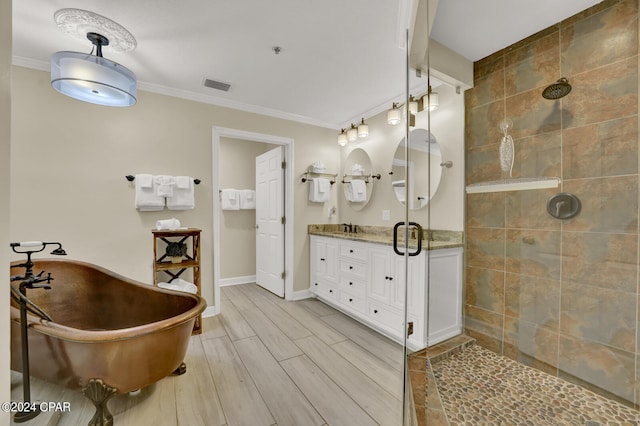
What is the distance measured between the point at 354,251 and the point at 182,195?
1900mm

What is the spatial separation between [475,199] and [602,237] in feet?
2.58

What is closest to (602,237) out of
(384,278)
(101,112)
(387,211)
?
(384,278)

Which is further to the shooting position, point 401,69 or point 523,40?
point 401,69

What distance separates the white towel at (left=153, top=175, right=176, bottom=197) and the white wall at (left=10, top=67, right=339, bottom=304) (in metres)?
0.15

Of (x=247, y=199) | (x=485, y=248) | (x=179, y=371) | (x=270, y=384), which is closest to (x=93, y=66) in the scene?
(x=179, y=371)

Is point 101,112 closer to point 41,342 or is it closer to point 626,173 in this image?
point 41,342

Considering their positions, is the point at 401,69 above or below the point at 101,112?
above

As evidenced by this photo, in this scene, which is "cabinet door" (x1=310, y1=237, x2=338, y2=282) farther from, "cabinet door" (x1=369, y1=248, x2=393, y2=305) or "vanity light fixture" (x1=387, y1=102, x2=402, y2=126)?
"vanity light fixture" (x1=387, y1=102, x2=402, y2=126)

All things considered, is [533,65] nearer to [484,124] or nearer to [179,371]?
[484,124]

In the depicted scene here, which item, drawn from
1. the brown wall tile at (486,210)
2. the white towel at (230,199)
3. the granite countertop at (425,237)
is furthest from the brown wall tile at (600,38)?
the white towel at (230,199)

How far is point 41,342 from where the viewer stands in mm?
1313

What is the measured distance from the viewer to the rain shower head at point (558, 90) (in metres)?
1.69

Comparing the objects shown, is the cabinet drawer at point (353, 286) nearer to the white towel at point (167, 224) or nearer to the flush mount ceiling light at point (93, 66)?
the white towel at point (167, 224)

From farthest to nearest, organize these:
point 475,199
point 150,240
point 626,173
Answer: point 150,240 → point 475,199 → point 626,173
